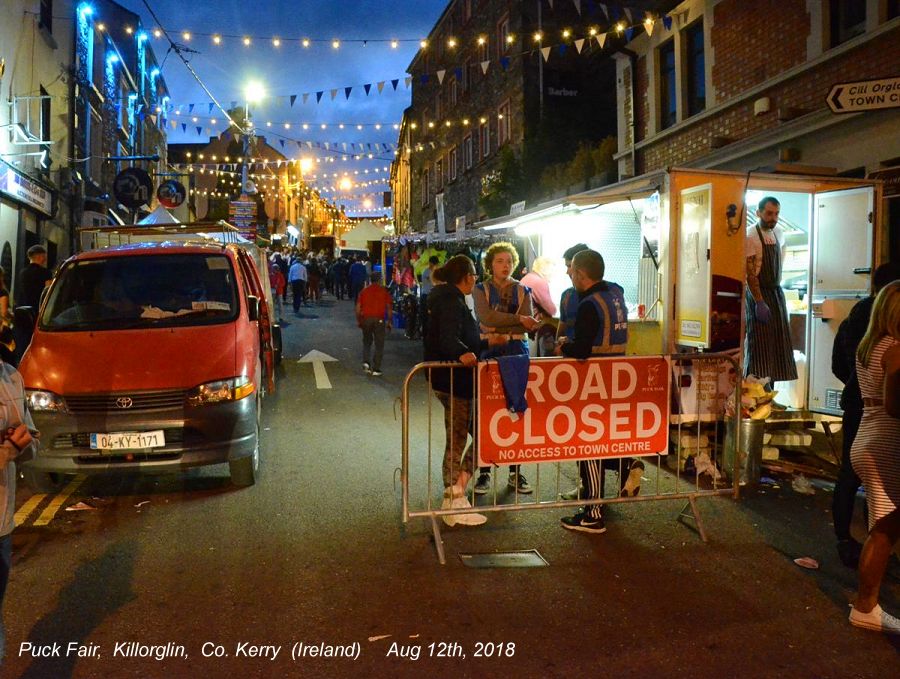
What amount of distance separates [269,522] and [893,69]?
8.82 metres

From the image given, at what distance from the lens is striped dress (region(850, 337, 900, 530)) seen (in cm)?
393

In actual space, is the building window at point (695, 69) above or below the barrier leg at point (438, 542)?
above

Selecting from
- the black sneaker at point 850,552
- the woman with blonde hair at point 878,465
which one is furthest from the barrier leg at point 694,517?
the woman with blonde hair at point 878,465

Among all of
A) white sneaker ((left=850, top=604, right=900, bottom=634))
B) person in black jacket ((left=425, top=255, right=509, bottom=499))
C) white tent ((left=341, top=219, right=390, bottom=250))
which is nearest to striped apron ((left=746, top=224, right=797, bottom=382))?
person in black jacket ((left=425, top=255, right=509, bottom=499))

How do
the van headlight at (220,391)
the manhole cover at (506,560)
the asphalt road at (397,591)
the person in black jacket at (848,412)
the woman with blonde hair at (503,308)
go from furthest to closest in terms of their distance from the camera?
the woman with blonde hair at (503,308)
the van headlight at (220,391)
the person in black jacket at (848,412)
the manhole cover at (506,560)
the asphalt road at (397,591)

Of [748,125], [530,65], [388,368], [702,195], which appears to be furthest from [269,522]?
[530,65]

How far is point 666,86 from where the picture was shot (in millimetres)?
15094

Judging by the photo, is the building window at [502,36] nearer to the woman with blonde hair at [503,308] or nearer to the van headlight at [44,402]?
the woman with blonde hair at [503,308]

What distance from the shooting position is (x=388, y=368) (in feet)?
46.8

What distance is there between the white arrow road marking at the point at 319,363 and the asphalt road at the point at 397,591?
220 inches

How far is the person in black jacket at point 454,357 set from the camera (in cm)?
559

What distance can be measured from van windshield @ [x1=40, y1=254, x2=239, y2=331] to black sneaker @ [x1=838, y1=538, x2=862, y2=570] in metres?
5.13

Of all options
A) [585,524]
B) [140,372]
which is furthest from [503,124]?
[585,524]

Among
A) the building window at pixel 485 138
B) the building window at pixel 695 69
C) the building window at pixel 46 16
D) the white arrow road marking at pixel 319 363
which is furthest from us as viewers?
the building window at pixel 485 138
